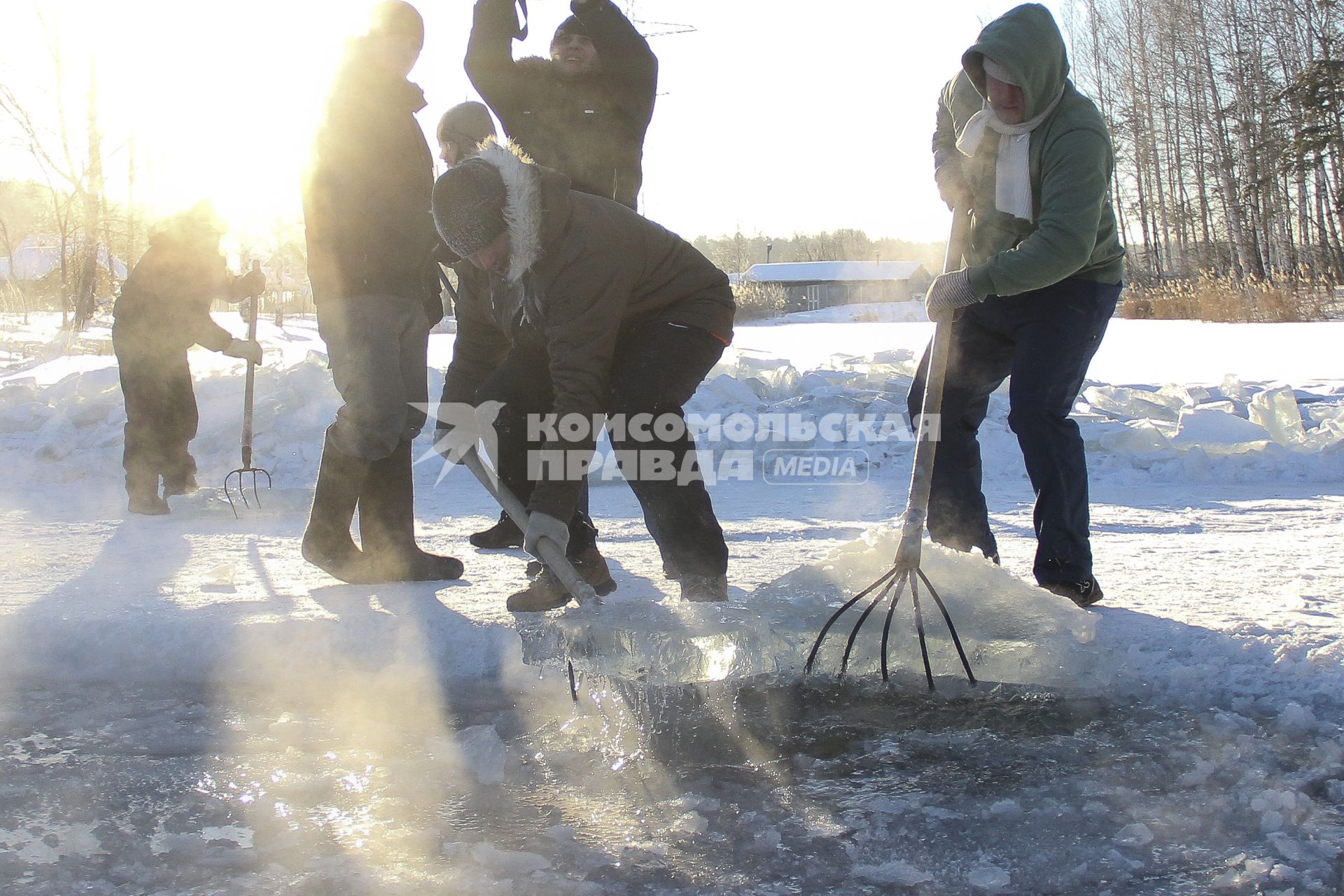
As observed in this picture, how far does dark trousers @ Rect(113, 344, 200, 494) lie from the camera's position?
4.91m

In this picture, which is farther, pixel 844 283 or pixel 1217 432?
pixel 844 283

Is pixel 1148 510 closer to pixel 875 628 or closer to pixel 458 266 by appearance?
pixel 875 628

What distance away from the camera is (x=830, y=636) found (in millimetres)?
2336

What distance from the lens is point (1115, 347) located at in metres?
13.3

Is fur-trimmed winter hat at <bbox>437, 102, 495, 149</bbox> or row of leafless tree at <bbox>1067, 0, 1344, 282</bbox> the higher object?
row of leafless tree at <bbox>1067, 0, 1344, 282</bbox>

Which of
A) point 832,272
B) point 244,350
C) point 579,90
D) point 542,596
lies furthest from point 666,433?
point 832,272

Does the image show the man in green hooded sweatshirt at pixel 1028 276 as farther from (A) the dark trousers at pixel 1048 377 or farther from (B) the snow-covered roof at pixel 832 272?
(B) the snow-covered roof at pixel 832 272

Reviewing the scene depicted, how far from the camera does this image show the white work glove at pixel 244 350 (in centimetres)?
489

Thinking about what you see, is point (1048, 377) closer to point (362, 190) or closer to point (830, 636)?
point (830, 636)

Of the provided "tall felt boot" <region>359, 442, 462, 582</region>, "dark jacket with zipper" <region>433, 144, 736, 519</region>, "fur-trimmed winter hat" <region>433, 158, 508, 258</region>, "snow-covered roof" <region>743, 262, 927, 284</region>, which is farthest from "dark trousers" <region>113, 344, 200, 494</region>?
"snow-covered roof" <region>743, 262, 927, 284</region>

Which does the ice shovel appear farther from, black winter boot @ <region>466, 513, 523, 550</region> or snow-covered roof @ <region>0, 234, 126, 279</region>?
snow-covered roof @ <region>0, 234, 126, 279</region>

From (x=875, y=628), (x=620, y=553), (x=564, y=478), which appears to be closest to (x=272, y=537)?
(x=620, y=553)

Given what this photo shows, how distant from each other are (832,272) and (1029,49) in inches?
2476

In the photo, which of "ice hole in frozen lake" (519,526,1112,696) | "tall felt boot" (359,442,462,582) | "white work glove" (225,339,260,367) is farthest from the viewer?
"white work glove" (225,339,260,367)
